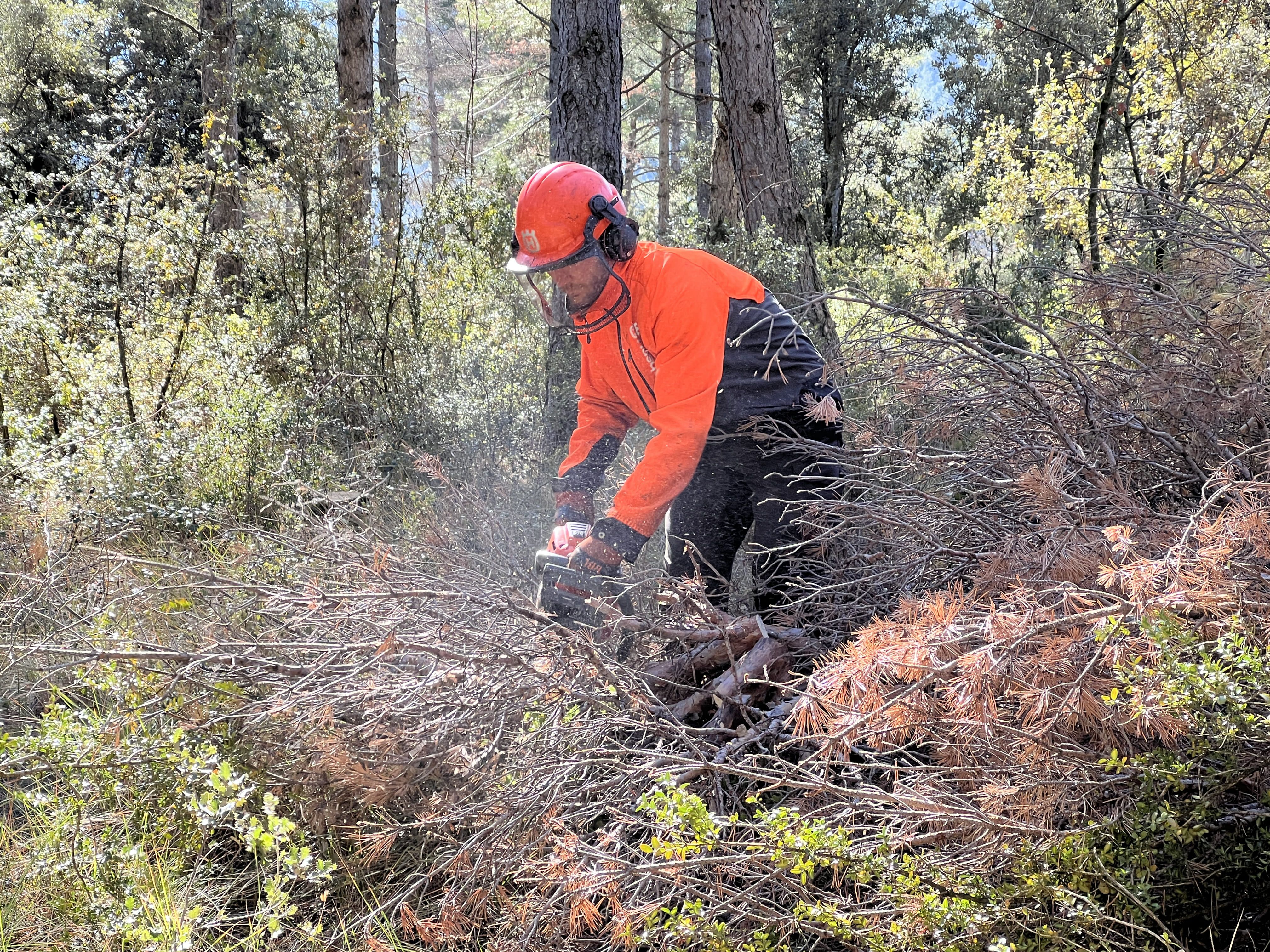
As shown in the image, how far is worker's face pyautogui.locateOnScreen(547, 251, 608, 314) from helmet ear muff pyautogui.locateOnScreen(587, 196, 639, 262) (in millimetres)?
48

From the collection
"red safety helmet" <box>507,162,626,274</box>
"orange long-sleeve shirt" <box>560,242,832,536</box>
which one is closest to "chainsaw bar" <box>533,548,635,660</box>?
"orange long-sleeve shirt" <box>560,242,832,536</box>

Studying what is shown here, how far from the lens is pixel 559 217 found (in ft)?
10.4

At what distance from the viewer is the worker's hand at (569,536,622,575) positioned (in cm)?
292

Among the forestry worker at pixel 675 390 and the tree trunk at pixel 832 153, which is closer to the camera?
the forestry worker at pixel 675 390

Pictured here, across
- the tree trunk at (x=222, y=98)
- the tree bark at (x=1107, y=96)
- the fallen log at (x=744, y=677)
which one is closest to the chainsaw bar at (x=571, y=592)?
the fallen log at (x=744, y=677)

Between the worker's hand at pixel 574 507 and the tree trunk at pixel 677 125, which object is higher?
the tree trunk at pixel 677 125

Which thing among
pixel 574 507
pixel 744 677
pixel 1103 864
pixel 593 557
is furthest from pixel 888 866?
pixel 574 507

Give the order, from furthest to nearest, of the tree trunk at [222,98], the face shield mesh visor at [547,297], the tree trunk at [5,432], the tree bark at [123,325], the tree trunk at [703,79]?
the tree trunk at [703,79], the tree trunk at [222,98], the tree bark at [123,325], the tree trunk at [5,432], the face shield mesh visor at [547,297]

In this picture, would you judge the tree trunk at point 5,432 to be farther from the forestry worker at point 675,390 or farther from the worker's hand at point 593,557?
the worker's hand at point 593,557

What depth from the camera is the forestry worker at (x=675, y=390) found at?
3045mm

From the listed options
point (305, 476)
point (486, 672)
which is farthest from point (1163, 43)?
point (486, 672)

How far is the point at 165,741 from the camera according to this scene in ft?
9.07

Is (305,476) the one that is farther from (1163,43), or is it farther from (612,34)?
(1163,43)

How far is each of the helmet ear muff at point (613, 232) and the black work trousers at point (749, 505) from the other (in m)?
0.80
